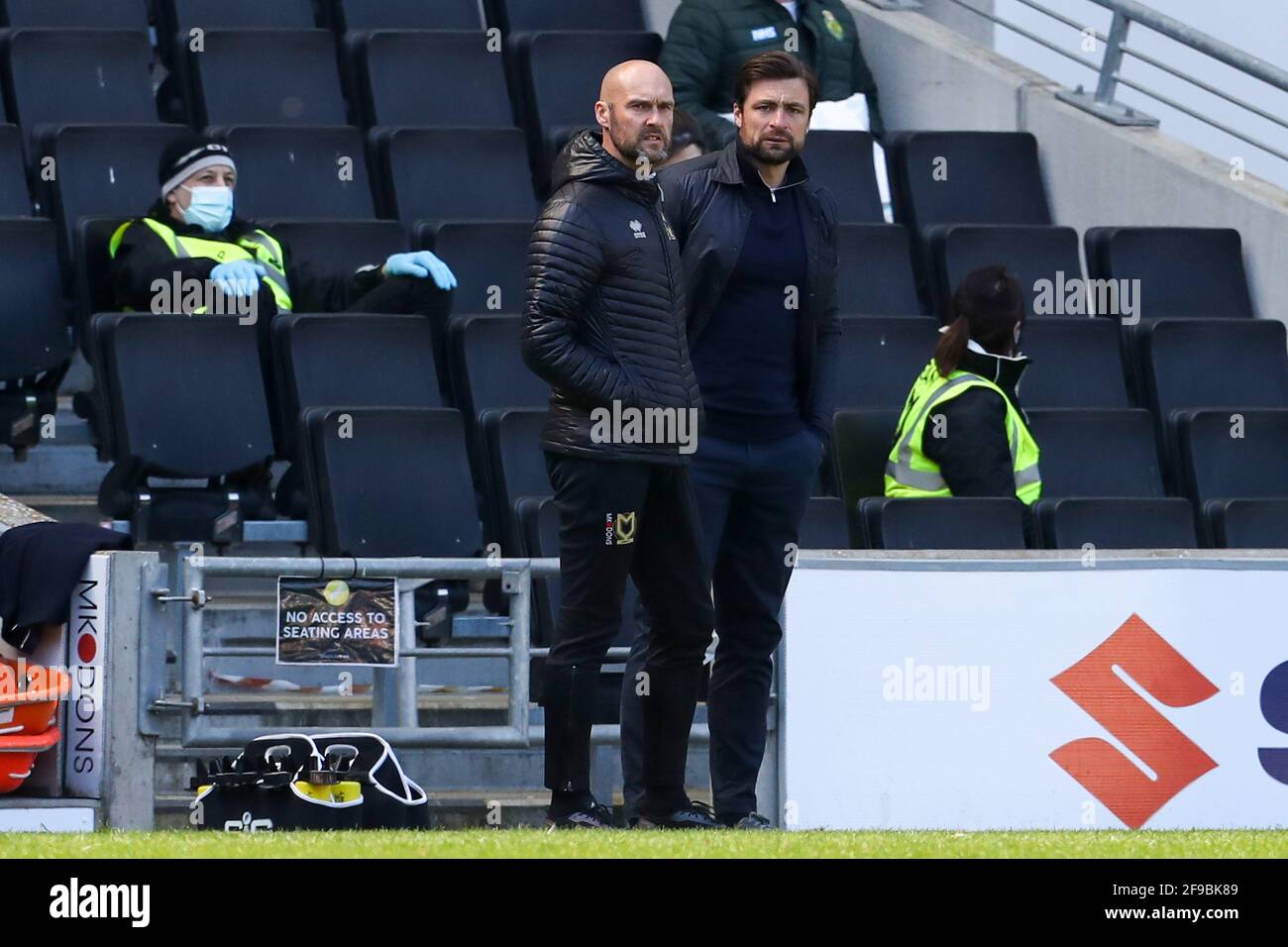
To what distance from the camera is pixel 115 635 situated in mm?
6117

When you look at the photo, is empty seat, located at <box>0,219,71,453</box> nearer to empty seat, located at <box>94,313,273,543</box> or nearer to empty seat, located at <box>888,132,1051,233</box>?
empty seat, located at <box>94,313,273,543</box>

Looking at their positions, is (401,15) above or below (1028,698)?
above

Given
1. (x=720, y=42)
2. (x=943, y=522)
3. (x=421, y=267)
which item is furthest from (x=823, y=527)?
(x=720, y=42)

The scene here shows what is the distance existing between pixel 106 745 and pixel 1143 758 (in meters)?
2.62

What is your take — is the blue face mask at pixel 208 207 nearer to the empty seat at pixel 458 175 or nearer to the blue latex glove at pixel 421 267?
the blue latex glove at pixel 421 267

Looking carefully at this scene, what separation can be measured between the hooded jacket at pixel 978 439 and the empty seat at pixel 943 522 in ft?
0.45

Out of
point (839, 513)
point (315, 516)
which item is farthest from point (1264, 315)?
point (315, 516)

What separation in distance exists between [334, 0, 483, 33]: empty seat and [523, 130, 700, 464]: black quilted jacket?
4.33 meters

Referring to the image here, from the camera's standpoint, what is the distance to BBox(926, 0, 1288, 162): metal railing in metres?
9.30

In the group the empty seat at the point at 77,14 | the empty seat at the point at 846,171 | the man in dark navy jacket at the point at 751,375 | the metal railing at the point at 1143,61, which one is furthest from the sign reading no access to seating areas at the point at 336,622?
the metal railing at the point at 1143,61

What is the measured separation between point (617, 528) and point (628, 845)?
→ 34.0 inches

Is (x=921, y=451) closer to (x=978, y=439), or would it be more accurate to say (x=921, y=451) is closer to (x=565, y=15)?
(x=978, y=439)

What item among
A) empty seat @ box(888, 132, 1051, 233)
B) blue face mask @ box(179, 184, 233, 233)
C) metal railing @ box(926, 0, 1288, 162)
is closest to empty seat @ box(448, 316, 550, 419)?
blue face mask @ box(179, 184, 233, 233)

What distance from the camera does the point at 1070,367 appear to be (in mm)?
8484
